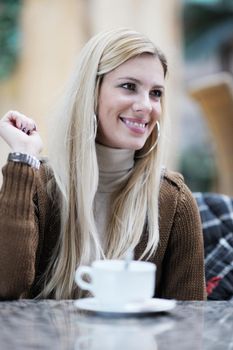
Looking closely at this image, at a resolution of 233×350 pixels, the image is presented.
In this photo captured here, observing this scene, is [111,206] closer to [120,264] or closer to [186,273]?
[186,273]

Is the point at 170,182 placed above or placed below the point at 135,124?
below

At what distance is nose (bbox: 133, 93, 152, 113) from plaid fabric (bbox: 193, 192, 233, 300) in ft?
1.64

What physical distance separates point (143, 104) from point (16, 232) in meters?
0.37

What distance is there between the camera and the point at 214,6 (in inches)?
211

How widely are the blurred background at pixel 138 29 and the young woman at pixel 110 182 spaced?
9.16ft

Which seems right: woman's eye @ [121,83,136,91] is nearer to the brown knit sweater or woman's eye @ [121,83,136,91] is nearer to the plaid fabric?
the brown knit sweater

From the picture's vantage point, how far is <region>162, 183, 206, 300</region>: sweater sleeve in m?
1.49

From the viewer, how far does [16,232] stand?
131 cm

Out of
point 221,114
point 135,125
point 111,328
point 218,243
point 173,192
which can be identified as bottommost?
point 111,328

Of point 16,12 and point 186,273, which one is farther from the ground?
point 16,12

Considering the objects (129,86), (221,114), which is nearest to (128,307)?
(129,86)

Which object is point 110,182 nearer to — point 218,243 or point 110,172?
point 110,172

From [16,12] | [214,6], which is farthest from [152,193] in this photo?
[214,6]

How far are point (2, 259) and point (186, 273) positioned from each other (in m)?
0.38
